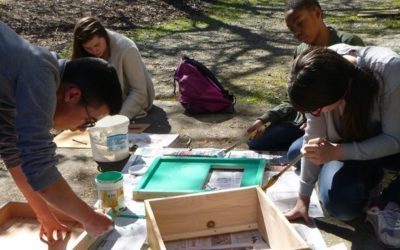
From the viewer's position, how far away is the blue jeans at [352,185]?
2178 millimetres

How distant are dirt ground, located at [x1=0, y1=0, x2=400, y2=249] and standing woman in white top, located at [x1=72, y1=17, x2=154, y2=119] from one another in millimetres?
354

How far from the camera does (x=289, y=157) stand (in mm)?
2758

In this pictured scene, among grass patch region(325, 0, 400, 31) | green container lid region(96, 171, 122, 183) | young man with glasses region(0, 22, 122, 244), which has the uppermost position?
young man with glasses region(0, 22, 122, 244)

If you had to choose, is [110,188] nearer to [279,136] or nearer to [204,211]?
[204,211]

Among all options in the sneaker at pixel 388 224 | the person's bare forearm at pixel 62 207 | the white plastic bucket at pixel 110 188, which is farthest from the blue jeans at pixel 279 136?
the person's bare forearm at pixel 62 207

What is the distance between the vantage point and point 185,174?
2.62 m

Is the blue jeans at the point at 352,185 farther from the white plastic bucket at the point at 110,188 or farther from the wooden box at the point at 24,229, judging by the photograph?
the wooden box at the point at 24,229

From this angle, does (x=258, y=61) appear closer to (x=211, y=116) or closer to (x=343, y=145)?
(x=211, y=116)

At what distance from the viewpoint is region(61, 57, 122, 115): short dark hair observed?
1.50 m

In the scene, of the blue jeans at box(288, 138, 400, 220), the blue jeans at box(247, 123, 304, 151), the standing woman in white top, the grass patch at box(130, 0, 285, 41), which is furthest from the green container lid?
the grass patch at box(130, 0, 285, 41)

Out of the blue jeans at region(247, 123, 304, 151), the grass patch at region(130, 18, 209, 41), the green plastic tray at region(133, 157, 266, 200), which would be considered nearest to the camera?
the green plastic tray at region(133, 157, 266, 200)

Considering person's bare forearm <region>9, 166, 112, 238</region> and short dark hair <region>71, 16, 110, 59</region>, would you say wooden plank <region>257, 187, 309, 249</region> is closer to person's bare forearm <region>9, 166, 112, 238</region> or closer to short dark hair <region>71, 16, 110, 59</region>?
person's bare forearm <region>9, 166, 112, 238</region>

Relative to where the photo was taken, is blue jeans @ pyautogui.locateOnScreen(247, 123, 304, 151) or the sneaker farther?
blue jeans @ pyautogui.locateOnScreen(247, 123, 304, 151)

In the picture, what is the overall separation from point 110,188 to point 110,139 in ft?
2.07
